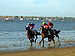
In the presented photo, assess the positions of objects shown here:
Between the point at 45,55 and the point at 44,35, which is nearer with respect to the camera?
the point at 45,55

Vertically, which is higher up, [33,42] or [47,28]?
[47,28]

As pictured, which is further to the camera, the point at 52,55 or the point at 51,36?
the point at 51,36

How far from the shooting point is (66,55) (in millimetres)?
14875

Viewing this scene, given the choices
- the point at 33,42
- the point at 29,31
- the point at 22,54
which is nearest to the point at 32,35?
the point at 29,31

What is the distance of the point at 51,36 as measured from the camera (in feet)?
72.1

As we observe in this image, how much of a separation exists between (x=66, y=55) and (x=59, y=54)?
60cm

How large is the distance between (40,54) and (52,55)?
2.95 feet

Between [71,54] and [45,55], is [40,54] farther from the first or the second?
[71,54]

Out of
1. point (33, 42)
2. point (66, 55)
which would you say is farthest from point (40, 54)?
point (33, 42)

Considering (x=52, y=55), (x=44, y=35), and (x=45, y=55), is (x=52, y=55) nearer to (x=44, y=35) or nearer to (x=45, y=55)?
(x=45, y=55)

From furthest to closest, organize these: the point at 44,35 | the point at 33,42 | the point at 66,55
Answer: the point at 33,42 < the point at 44,35 < the point at 66,55

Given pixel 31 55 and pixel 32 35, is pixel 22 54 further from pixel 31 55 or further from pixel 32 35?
pixel 32 35

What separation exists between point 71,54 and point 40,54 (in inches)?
73.0

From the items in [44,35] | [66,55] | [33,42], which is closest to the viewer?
[66,55]
